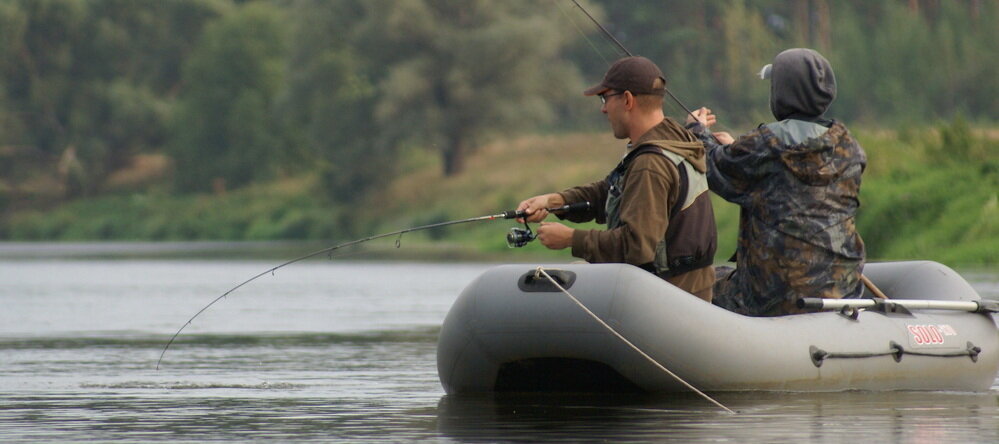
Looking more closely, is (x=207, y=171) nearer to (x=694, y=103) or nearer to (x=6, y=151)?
(x=6, y=151)

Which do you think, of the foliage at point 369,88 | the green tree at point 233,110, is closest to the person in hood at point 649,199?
the foliage at point 369,88

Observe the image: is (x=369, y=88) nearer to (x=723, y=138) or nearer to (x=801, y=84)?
(x=723, y=138)

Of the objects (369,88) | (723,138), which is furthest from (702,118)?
(369,88)

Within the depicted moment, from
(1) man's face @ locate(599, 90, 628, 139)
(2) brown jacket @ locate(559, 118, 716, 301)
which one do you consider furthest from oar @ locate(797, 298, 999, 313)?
(1) man's face @ locate(599, 90, 628, 139)

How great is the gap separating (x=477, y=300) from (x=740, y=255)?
1.07 meters

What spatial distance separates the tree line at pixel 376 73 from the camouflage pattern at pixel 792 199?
3500 cm

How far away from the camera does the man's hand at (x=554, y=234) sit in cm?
671

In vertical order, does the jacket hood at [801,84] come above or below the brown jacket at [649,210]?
above

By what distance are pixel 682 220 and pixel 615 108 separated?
463 mm

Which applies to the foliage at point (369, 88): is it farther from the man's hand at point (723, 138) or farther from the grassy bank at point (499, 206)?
the man's hand at point (723, 138)

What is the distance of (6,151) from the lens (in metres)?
59.6

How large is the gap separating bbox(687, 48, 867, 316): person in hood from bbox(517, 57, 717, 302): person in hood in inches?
11.4

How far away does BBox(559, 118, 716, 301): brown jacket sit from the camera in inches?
266

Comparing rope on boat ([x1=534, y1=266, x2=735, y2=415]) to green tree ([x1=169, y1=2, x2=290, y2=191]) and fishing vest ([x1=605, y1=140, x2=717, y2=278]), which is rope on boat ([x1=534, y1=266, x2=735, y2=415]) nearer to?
fishing vest ([x1=605, y1=140, x2=717, y2=278])
